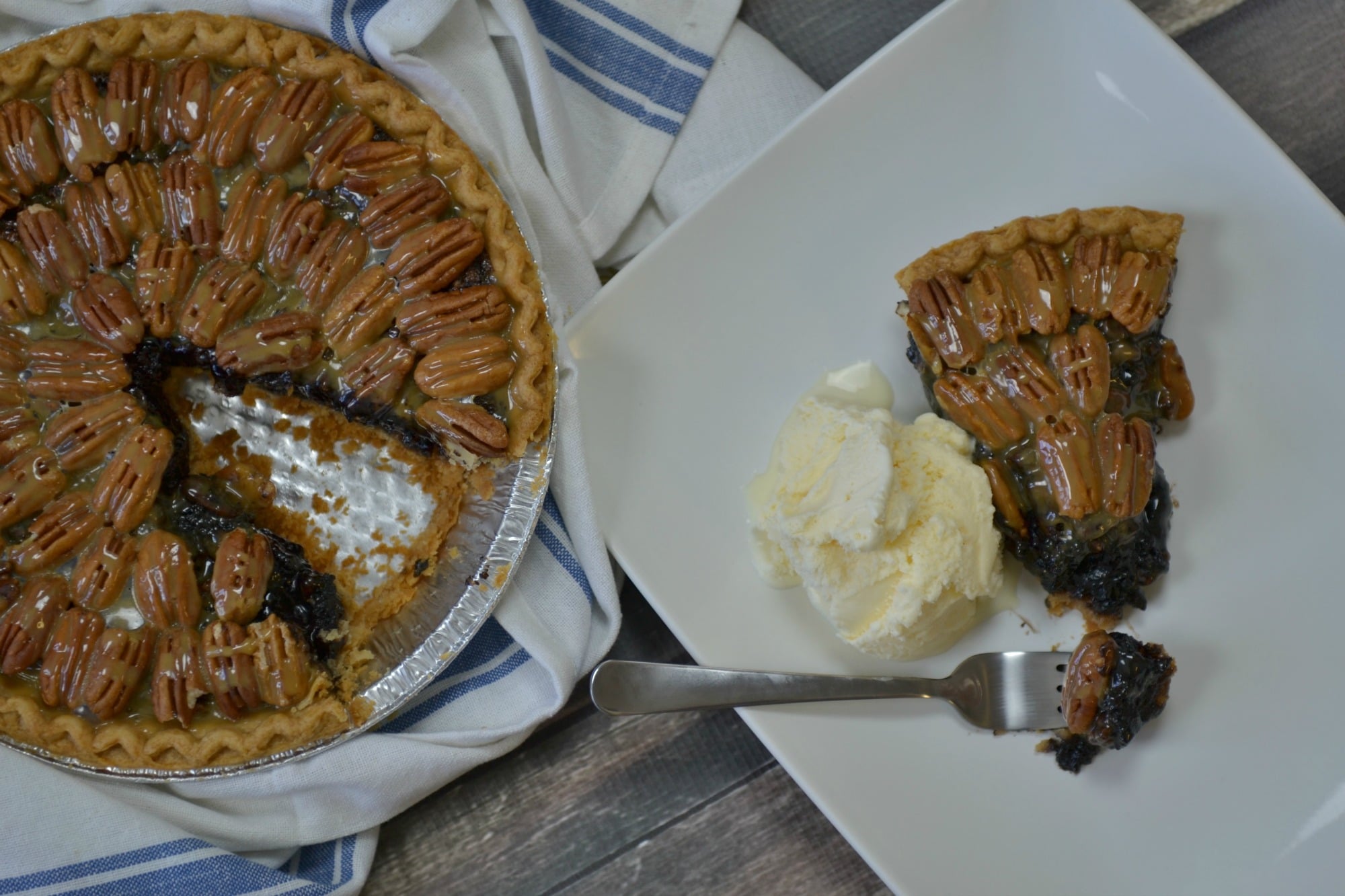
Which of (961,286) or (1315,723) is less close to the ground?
(961,286)

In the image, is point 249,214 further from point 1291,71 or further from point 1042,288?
point 1291,71

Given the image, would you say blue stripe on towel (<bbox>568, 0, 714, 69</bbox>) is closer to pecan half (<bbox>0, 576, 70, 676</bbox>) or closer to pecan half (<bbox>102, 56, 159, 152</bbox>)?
pecan half (<bbox>102, 56, 159, 152</bbox>)

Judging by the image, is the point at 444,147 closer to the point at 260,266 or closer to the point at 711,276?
the point at 260,266

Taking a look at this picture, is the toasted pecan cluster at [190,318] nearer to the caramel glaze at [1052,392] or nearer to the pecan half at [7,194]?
the pecan half at [7,194]

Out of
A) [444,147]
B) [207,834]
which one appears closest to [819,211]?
[444,147]

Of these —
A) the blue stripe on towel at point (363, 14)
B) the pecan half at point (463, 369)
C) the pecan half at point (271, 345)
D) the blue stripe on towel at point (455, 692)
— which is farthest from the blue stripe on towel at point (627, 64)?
the blue stripe on towel at point (455, 692)

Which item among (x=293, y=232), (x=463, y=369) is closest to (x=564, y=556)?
(x=463, y=369)

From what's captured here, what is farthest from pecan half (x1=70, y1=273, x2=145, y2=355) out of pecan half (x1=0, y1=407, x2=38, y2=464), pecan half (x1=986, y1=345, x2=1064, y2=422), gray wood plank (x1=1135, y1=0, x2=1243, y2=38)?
gray wood plank (x1=1135, y1=0, x2=1243, y2=38)
